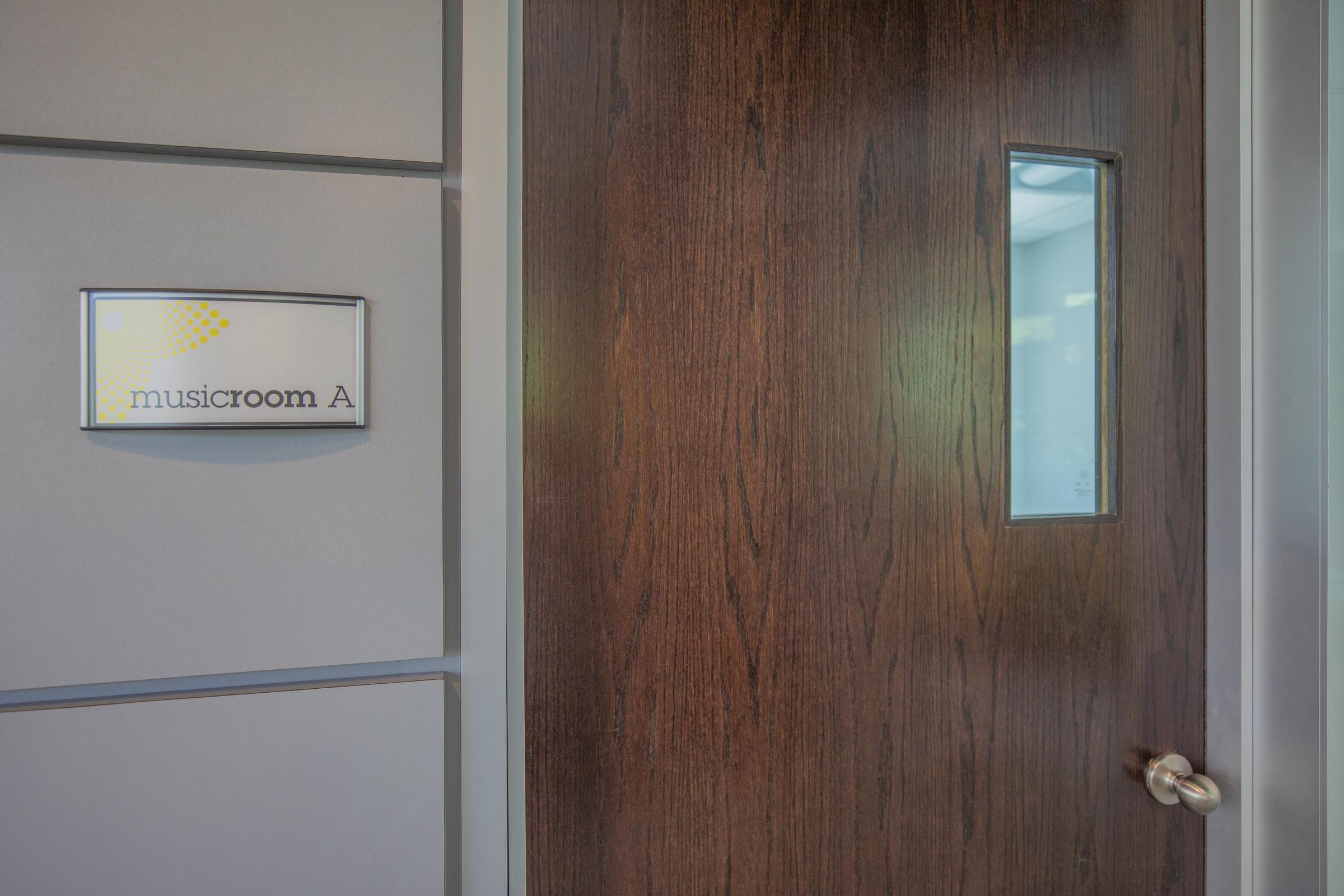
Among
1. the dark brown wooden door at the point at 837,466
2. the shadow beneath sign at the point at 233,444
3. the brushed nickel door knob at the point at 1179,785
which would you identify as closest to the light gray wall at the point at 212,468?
the shadow beneath sign at the point at 233,444

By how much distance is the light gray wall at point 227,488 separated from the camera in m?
0.51

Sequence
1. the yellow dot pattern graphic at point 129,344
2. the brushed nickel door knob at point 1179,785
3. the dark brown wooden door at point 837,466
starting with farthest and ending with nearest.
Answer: the brushed nickel door knob at point 1179,785 → the dark brown wooden door at point 837,466 → the yellow dot pattern graphic at point 129,344

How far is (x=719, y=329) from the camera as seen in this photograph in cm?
65

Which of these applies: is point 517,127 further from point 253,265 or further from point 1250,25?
point 1250,25

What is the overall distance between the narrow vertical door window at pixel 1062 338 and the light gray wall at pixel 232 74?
2.15 feet

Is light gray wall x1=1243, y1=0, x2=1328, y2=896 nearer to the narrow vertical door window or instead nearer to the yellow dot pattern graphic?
the narrow vertical door window

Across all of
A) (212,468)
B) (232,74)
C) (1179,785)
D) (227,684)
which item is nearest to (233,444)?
(212,468)

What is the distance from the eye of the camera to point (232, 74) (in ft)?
1.74

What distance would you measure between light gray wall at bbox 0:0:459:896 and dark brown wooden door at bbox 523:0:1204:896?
11cm

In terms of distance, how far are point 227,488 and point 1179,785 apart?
1.07 meters

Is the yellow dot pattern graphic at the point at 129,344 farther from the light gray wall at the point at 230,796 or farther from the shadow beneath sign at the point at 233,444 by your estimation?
the light gray wall at the point at 230,796

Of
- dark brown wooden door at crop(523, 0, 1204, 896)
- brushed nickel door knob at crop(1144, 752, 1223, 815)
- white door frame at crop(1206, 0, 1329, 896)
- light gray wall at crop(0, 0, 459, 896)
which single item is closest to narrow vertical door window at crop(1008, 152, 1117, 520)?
dark brown wooden door at crop(523, 0, 1204, 896)

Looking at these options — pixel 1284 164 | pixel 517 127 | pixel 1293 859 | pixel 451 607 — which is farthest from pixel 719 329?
pixel 1293 859

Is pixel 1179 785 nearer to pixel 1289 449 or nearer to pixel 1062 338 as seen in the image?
pixel 1289 449
